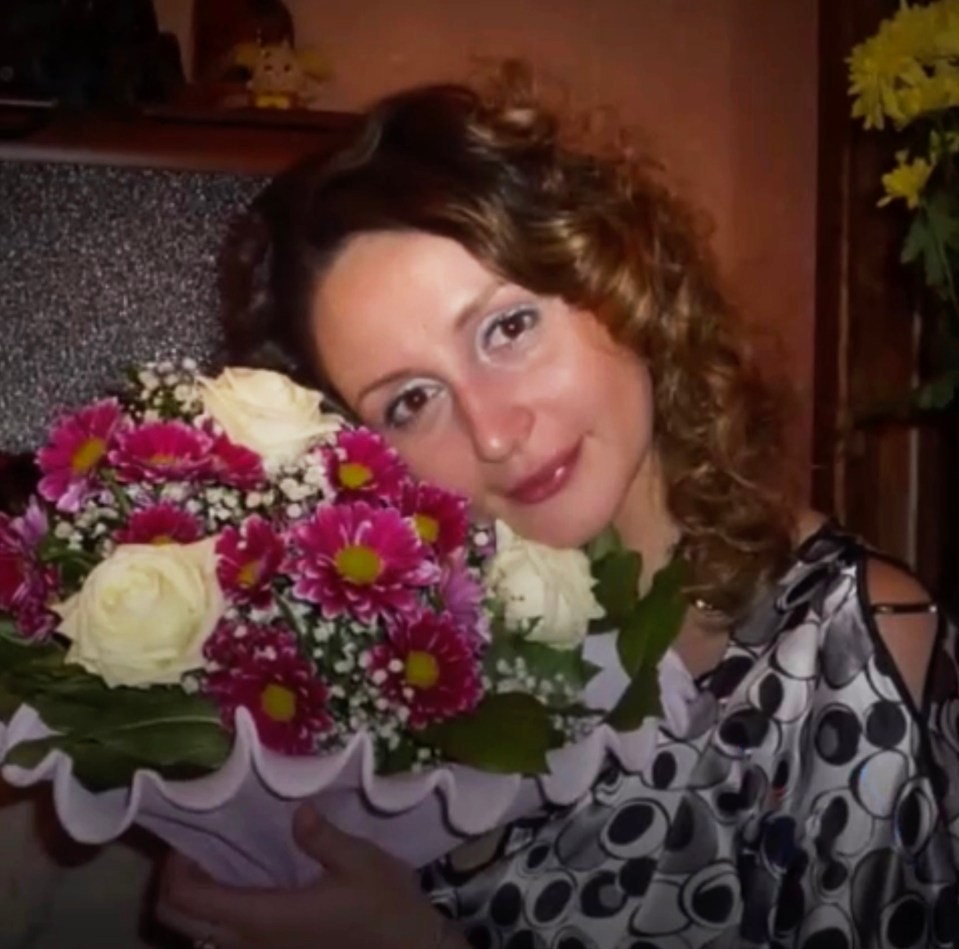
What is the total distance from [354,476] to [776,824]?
319 millimetres

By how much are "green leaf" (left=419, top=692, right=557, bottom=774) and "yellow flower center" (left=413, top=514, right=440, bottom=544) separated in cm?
6

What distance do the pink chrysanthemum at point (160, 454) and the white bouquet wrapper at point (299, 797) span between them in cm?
9

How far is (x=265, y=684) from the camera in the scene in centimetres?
55

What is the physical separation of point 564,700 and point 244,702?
0.12 m

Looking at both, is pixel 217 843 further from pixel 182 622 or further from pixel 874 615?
pixel 874 615

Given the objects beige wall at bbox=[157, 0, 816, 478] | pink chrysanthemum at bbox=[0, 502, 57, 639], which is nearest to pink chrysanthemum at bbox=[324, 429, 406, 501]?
pink chrysanthemum at bbox=[0, 502, 57, 639]

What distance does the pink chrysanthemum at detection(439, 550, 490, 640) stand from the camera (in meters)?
0.57

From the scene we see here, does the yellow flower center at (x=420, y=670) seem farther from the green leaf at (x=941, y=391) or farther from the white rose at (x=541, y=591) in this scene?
the green leaf at (x=941, y=391)

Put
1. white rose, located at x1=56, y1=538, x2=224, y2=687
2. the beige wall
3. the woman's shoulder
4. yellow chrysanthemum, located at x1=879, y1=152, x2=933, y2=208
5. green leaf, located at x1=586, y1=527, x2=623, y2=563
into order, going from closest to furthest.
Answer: white rose, located at x1=56, y1=538, x2=224, y2=687, green leaf, located at x1=586, y1=527, x2=623, y2=563, the woman's shoulder, yellow chrysanthemum, located at x1=879, y1=152, x2=933, y2=208, the beige wall

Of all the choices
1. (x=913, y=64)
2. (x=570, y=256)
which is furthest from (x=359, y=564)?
(x=913, y=64)

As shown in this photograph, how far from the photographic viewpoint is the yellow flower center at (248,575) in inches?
21.6

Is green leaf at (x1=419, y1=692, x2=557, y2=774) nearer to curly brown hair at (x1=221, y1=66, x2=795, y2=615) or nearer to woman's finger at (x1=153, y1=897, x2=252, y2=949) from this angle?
woman's finger at (x1=153, y1=897, x2=252, y2=949)

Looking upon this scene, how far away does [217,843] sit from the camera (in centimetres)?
60

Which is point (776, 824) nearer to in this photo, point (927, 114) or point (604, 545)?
point (604, 545)
